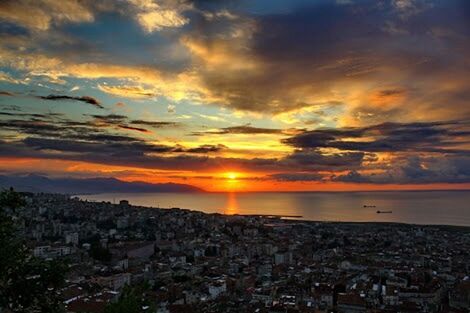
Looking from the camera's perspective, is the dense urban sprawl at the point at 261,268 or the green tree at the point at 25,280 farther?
the dense urban sprawl at the point at 261,268

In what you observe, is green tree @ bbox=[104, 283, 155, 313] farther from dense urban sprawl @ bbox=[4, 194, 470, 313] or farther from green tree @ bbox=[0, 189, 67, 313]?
green tree @ bbox=[0, 189, 67, 313]

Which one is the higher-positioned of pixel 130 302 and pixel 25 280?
pixel 25 280

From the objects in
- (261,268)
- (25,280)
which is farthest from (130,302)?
(261,268)

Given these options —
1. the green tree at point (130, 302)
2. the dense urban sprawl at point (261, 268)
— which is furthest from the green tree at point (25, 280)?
the dense urban sprawl at point (261, 268)

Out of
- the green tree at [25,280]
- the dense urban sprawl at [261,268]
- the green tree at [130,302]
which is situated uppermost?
the green tree at [25,280]

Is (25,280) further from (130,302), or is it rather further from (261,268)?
(261,268)

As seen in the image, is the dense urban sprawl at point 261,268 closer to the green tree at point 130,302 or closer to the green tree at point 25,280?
the green tree at point 130,302

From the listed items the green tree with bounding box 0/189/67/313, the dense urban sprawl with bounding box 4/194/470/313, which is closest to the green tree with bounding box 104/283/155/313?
the dense urban sprawl with bounding box 4/194/470/313

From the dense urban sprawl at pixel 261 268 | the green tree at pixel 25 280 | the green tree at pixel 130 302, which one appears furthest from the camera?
the dense urban sprawl at pixel 261 268

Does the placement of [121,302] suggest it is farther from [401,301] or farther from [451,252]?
[451,252]
